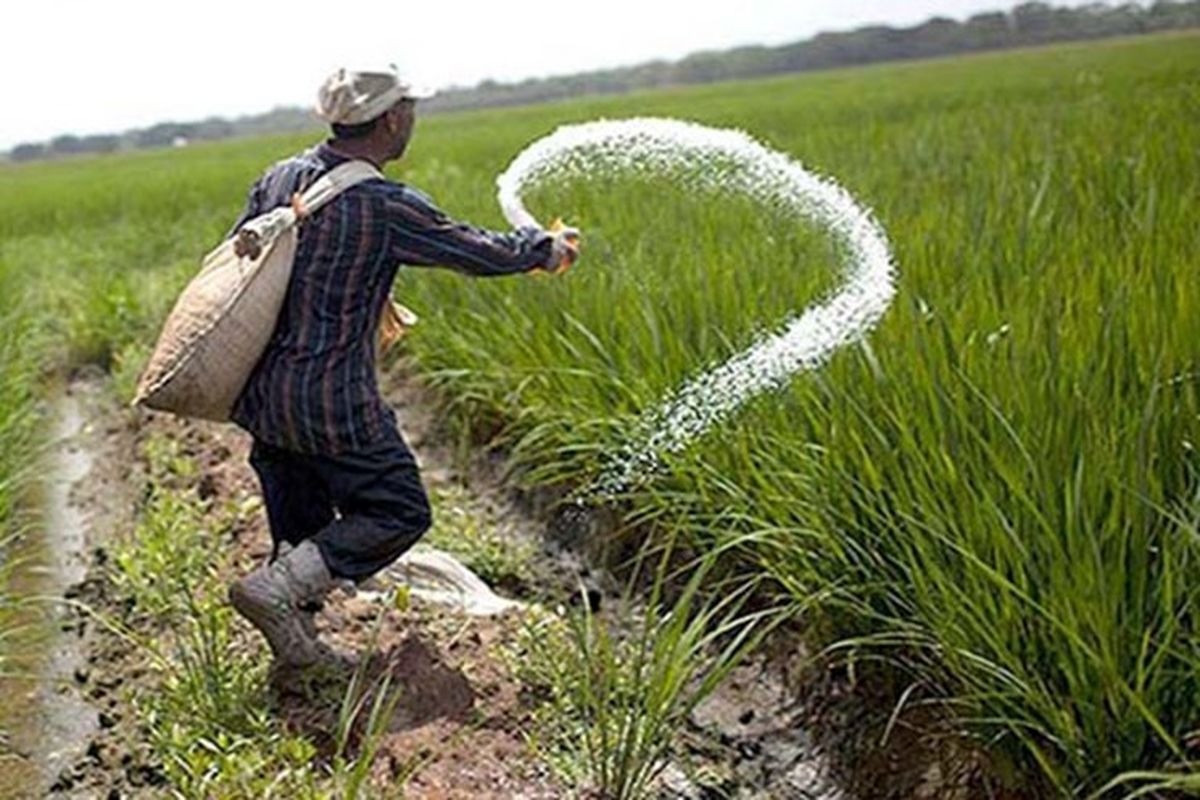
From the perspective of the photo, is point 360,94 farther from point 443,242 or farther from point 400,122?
point 443,242

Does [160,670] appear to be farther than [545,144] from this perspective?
No

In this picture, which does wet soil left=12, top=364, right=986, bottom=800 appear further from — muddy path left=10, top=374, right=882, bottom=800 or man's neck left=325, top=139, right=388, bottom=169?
man's neck left=325, top=139, right=388, bottom=169

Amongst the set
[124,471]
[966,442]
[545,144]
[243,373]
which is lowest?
[124,471]

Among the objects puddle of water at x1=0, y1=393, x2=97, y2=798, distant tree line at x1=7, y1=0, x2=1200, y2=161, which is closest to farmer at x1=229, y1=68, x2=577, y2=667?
puddle of water at x1=0, y1=393, x2=97, y2=798

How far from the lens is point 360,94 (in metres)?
2.54

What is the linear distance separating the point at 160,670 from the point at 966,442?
5.41ft

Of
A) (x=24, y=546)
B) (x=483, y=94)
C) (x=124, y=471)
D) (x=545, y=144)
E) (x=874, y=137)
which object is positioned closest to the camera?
(x=545, y=144)

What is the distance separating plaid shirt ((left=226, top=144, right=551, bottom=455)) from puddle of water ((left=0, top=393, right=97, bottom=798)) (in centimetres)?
74

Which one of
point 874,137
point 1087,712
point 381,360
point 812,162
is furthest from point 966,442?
point 874,137

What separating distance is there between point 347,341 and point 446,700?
70 centimetres

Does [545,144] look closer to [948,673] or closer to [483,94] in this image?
[948,673]

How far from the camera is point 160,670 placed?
286 cm

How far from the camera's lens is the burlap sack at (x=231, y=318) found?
8.45 feet

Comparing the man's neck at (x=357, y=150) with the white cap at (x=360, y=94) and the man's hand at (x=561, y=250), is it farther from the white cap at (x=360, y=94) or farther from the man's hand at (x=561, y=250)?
the man's hand at (x=561, y=250)
